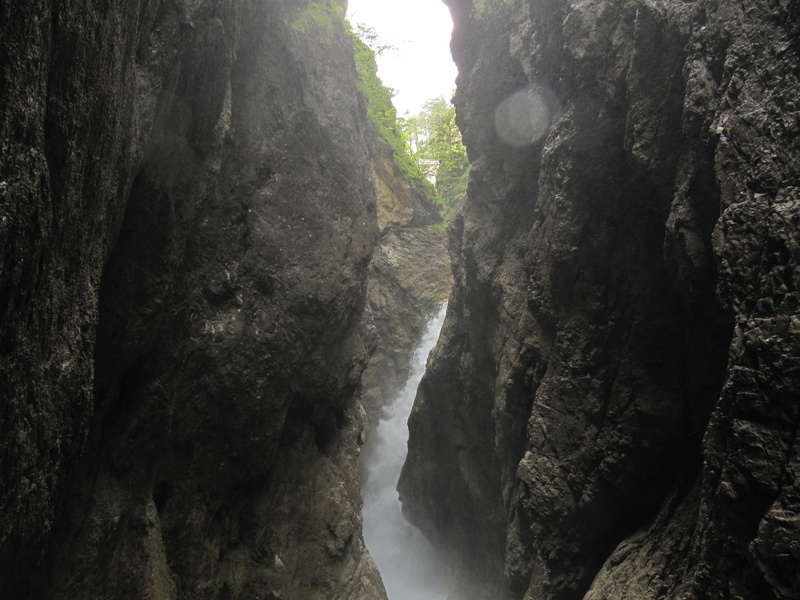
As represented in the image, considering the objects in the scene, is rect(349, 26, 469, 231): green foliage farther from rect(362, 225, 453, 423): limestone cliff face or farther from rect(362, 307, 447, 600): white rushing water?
rect(362, 307, 447, 600): white rushing water

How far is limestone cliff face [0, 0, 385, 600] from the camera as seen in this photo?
10.3 feet

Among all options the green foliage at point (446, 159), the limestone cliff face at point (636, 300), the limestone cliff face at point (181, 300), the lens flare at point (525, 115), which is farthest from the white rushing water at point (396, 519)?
the lens flare at point (525, 115)

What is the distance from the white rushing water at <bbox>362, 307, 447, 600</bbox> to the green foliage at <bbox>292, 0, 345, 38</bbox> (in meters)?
11.5

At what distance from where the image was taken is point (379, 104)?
19.2 m

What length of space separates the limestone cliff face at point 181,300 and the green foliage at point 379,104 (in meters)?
5.36

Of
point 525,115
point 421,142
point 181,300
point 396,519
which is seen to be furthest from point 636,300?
point 421,142

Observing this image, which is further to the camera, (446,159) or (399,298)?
(446,159)

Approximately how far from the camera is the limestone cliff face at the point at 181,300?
3.14 metres

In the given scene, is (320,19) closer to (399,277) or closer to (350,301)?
(350,301)

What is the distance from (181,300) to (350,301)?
3.48 meters

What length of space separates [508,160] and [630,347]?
17.5 ft

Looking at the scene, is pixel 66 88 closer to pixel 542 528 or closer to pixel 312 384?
pixel 312 384

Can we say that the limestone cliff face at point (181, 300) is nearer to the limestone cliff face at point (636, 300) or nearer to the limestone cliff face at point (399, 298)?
the limestone cliff face at point (636, 300)

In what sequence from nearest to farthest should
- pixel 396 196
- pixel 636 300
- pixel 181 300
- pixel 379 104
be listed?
1. pixel 636 300
2. pixel 181 300
3. pixel 379 104
4. pixel 396 196
